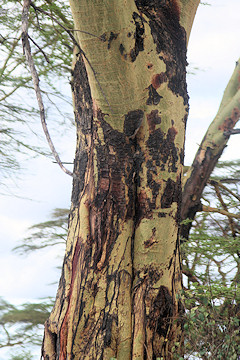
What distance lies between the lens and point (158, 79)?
1036 millimetres

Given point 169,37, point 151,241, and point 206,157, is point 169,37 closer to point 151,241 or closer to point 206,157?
point 151,241

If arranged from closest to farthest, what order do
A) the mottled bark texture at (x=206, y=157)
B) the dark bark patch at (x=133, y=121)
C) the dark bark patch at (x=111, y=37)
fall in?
the dark bark patch at (x=111, y=37), the dark bark patch at (x=133, y=121), the mottled bark texture at (x=206, y=157)

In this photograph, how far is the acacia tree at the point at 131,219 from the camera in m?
1.00

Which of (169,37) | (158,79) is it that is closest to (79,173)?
(158,79)

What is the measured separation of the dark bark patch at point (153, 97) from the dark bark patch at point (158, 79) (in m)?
0.01

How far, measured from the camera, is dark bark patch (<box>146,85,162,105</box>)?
1028 mm

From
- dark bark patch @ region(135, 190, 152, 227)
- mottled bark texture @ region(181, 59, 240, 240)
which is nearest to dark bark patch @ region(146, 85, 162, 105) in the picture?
dark bark patch @ region(135, 190, 152, 227)

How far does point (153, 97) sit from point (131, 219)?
12.5 inches

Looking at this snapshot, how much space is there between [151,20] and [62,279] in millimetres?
729

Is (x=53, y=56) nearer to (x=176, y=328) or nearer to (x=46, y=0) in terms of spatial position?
(x=46, y=0)

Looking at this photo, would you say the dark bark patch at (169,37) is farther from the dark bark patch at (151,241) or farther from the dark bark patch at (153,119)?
the dark bark patch at (151,241)

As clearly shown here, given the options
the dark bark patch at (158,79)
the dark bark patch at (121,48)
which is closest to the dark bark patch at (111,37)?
the dark bark patch at (121,48)

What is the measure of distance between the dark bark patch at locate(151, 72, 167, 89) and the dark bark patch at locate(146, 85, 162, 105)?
0.01 metres

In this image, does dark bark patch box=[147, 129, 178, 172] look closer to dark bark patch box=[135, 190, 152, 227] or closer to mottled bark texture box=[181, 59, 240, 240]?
dark bark patch box=[135, 190, 152, 227]
